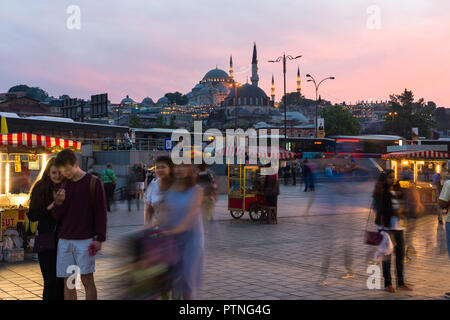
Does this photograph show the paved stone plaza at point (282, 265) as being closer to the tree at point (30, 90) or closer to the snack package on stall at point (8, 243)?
the snack package on stall at point (8, 243)

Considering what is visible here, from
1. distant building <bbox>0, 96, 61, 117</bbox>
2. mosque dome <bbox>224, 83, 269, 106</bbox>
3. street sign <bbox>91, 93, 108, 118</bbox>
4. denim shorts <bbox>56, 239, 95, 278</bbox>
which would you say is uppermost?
mosque dome <bbox>224, 83, 269, 106</bbox>

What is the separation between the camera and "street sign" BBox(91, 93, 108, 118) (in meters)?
36.0

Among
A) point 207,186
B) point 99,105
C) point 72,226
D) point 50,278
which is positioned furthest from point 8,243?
point 99,105

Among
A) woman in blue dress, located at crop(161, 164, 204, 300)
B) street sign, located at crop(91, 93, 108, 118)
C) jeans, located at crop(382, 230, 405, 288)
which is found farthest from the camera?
street sign, located at crop(91, 93, 108, 118)

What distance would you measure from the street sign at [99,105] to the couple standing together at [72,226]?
31634 millimetres

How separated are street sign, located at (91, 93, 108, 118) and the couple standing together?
1245 inches

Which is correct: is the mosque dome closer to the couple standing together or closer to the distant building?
the distant building

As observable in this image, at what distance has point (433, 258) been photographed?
9172 mm

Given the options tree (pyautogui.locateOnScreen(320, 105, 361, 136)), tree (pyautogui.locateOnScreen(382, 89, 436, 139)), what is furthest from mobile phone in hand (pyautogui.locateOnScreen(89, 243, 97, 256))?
tree (pyautogui.locateOnScreen(320, 105, 361, 136))

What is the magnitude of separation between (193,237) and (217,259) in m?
4.35

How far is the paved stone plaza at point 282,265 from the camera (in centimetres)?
660

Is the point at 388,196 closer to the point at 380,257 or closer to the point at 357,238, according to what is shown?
the point at 380,257

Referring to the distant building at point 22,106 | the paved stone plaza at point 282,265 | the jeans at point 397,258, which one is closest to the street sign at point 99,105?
the paved stone plaza at point 282,265
